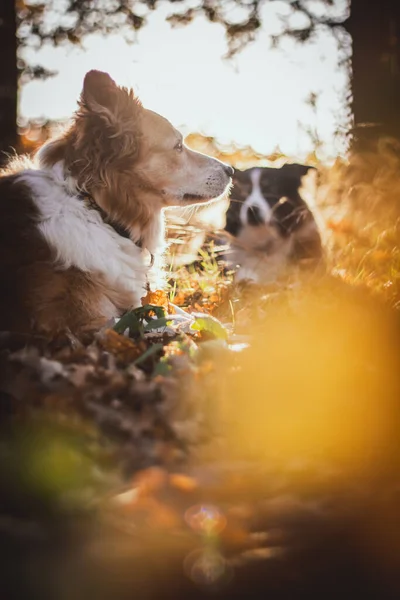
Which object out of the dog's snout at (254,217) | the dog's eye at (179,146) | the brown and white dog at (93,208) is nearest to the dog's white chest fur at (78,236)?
the brown and white dog at (93,208)

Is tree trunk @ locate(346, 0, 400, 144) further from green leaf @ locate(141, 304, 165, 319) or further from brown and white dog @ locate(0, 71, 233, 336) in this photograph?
green leaf @ locate(141, 304, 165, 319)

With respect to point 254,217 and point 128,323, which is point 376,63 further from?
point 128,323

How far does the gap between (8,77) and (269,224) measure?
11.2 feet

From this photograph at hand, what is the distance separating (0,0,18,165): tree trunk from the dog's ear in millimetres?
3363

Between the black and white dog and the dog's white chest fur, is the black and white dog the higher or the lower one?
the higher one

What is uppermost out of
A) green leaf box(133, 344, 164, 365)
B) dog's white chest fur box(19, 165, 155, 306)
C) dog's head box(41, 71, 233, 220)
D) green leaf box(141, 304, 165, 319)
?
dog's head box(41, 71, 233, 220)

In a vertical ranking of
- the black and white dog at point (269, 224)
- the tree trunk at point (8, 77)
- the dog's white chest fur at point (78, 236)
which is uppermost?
the tree trunk at point (8, 77)

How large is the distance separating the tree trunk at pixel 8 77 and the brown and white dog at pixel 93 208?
127 inches

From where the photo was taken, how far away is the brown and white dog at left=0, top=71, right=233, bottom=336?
333 cm

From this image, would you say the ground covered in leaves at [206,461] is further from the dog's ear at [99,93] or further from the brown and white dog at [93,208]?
the dog's ear at [99,93]

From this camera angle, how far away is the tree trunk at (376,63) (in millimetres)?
6953

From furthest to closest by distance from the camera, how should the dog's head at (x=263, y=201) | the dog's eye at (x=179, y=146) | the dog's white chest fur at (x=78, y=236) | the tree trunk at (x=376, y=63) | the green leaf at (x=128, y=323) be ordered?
the dog's head at (x=263, y=201)
the tree trunk at (x=376, y=63)
the dog's eye at (x=179, y=146)
the dog's white chest fur at (x=78, y=236)
the green leaf at (x=128, y=323)

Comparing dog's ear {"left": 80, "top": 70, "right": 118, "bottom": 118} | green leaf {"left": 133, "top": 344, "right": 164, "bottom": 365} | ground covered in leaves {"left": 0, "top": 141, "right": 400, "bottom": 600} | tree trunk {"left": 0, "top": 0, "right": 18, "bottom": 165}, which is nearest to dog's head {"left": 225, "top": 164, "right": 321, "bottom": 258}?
tree trunk {"left": 0, "top": 0, "right": 18, "bottom": 165}

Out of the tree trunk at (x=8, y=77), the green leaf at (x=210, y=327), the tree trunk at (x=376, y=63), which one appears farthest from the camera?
the tree trunk at (x=376, y=63)
